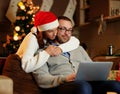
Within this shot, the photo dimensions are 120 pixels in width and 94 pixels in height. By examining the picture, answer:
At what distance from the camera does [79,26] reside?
5359 millimetres

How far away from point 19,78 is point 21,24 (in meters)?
2.68

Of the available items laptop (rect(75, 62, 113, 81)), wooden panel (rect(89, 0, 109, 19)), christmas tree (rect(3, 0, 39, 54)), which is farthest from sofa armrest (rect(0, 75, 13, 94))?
christmas tree (rect(3, 0, 39, 54))

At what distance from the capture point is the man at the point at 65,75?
1.89 meters

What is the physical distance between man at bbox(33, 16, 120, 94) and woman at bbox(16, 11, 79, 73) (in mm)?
53

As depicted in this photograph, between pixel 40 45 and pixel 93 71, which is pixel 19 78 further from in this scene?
pixel 93 71

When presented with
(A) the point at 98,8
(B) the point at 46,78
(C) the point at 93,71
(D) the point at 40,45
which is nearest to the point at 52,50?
(D) the point at 40,45

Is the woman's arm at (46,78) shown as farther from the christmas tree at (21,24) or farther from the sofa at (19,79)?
the christmas tree at (21,24)

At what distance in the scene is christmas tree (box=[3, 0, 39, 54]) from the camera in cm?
469

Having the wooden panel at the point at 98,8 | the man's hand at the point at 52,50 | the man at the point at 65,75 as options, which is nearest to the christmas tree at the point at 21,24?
the wooden panel at the point at 98,8

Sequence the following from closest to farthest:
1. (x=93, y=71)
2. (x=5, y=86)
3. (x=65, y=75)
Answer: (x=5, y=86), (x=93, y=71), (x=65, y=75)

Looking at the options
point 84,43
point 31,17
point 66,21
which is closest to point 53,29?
point 66,21

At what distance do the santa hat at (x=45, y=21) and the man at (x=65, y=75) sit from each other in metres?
0.08

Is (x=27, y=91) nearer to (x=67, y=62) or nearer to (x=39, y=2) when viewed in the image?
(x=67, y=62)

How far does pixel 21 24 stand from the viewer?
4734 mm
